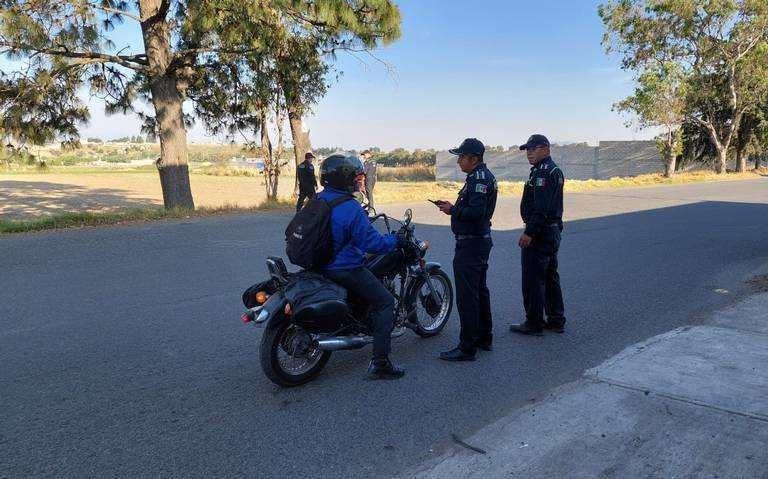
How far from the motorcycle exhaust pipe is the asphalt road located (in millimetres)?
247

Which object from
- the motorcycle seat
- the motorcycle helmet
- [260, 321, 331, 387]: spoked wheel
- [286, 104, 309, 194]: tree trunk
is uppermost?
[286, 104, 309, 194]: tree trunk

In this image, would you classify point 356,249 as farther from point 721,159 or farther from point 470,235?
point 721,159

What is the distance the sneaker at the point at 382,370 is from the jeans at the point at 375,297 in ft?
0.15

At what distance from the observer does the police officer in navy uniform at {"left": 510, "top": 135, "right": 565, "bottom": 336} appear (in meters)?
5.38

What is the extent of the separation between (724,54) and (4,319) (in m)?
40.4

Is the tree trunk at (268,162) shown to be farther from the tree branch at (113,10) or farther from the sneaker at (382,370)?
the sneaker at (382,370)

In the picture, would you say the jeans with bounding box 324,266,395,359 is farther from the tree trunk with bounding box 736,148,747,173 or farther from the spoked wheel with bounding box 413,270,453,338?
the tree trunk with bounding box 736,148,747,173

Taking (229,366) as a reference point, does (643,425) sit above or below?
below

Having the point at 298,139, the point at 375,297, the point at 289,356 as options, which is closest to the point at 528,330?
the point at 375,297

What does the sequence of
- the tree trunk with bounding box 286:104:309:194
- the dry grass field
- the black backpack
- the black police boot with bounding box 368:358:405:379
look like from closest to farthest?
the black backpack, the black police boot with bounding box 368:358:405:379, the tree trunk with bounding box 286:104:309:194, the dry grass field

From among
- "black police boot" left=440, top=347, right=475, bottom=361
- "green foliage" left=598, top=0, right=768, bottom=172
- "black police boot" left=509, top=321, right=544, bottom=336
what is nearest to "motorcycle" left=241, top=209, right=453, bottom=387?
"black police boot" left=440, top=347, right=475, bottom=361

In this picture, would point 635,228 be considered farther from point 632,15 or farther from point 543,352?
point 632,15

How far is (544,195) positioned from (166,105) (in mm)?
13420

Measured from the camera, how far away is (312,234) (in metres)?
4.17
